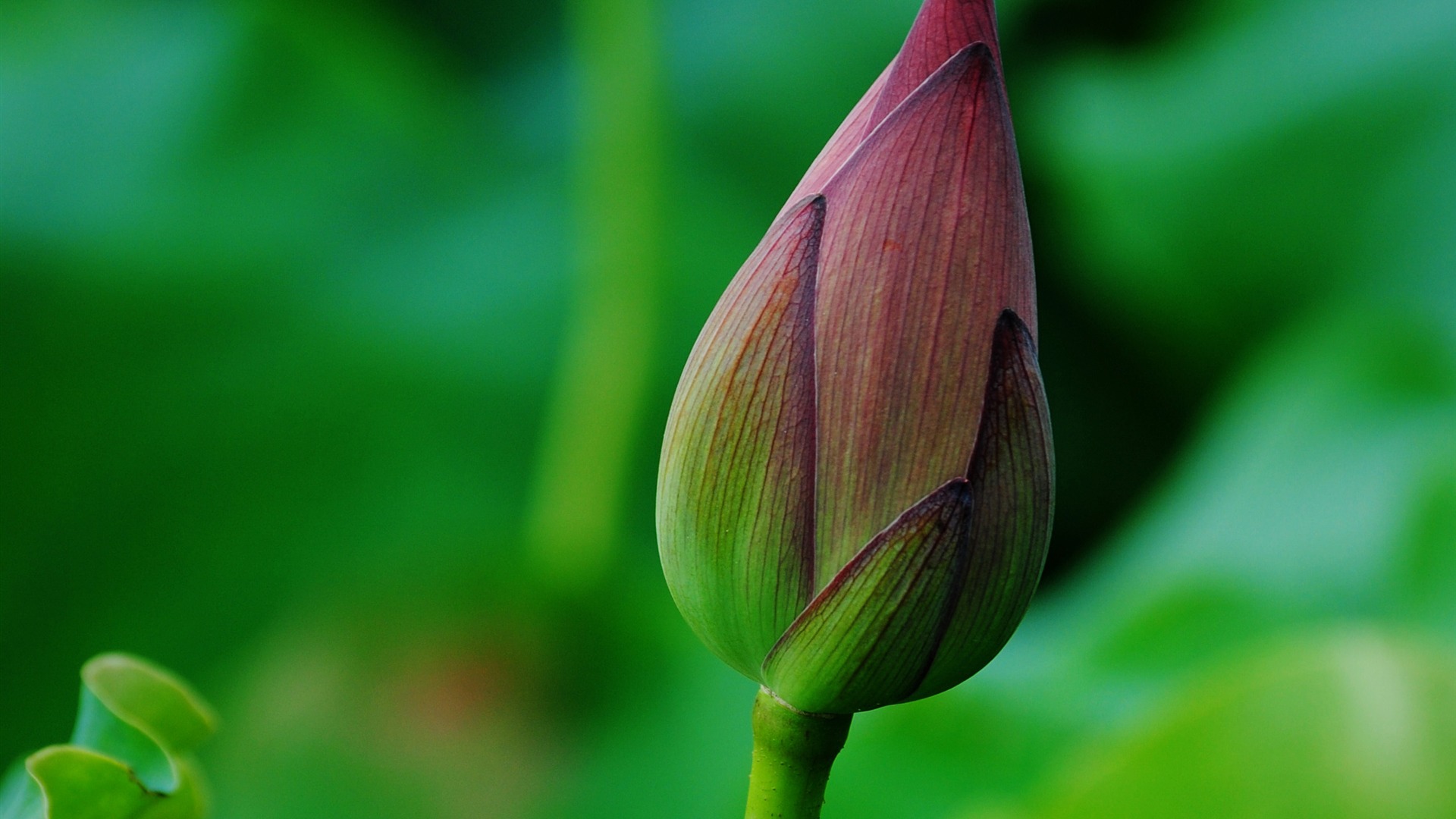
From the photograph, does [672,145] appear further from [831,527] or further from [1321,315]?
[831,527]

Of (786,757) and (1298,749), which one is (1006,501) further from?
(1298,749)

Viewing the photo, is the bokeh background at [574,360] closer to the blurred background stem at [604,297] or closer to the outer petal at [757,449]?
the blurred background stem at [604,297]

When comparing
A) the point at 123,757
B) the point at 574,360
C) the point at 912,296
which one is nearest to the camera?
the point at 912,296

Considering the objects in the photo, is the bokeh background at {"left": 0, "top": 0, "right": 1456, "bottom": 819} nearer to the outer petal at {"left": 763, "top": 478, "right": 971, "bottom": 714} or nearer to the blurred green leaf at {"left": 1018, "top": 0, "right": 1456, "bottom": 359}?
the blurred green leaf at {"left": 1018, "top": 0, "right": 1456, "bottom": 359}

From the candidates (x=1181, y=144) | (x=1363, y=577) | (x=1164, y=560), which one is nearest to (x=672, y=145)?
(x=1181, y=144)

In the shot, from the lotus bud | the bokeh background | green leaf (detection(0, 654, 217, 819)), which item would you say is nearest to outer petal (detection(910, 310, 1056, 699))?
the lotus bud

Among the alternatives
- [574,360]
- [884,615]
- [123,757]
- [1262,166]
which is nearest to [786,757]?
[884,615]
